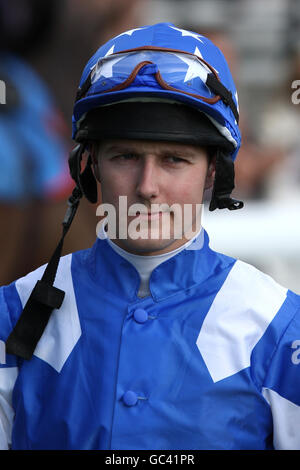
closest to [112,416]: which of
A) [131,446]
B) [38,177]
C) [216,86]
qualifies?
[131,446]

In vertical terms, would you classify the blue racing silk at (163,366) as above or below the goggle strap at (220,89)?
below

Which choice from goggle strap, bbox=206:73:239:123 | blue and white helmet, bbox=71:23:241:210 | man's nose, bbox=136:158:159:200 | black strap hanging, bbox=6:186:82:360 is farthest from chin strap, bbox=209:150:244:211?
black strap hanging, bbox=6:186:82:360

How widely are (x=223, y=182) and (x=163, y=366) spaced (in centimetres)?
59

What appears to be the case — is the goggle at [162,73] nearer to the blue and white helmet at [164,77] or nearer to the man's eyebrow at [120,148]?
the blue and white helmet at [164,77]

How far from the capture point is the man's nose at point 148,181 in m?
1.87

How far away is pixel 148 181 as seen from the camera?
1.87 metres

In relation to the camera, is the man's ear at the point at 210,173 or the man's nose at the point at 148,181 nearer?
the man's nose at the point at 148,181

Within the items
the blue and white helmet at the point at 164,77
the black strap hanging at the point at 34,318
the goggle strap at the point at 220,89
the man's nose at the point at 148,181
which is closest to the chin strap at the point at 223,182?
the blue and white helmet at the point at 164,77

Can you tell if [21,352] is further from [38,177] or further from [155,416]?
[38,177]

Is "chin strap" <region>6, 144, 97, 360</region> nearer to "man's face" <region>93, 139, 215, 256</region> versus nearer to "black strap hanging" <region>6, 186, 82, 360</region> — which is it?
"black strap hanging" <region>6, 186, 82, 360</region>

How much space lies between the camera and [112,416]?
1.87 meters

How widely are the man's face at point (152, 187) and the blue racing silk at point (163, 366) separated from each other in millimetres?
118

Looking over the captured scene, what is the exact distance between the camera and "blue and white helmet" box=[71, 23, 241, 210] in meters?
1.91
